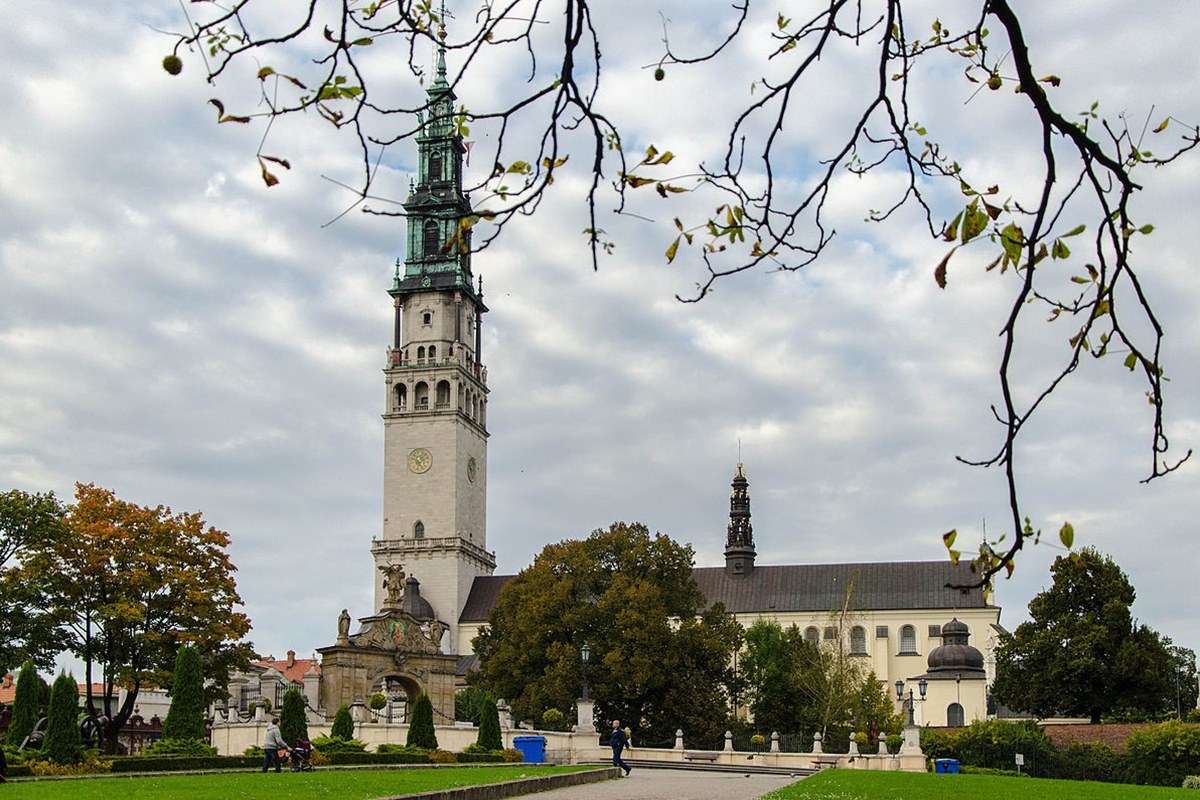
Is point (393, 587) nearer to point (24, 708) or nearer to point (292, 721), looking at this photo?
point (24, 708)

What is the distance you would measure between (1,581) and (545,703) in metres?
22.0

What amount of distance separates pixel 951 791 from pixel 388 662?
2011 inches

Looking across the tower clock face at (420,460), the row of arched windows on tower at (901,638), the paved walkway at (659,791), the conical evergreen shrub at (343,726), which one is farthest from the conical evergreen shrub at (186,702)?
the row of arched windows on tower at (901,638)

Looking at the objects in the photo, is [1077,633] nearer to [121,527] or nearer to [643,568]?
[643,568]

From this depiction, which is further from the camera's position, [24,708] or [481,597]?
[481,597]

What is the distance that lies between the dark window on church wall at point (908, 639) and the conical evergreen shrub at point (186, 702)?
2708 inches

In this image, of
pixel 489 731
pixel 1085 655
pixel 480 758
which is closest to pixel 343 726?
pixel 480 758

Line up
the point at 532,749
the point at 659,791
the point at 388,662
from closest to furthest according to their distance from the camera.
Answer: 1. the point at 659,791
2. the point at 532,749
3. the point at 388,662

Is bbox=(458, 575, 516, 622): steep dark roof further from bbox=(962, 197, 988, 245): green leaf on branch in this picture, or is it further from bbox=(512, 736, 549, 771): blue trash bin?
bbox=(962, 197, 988, 245): green leaf on branch

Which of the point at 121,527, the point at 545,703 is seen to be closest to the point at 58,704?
the point at 121,527

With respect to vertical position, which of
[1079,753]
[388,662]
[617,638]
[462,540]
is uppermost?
[462,540]

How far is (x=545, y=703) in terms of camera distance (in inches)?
2274

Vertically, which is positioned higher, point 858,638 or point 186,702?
point 858,638

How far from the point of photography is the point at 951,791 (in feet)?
81.1
